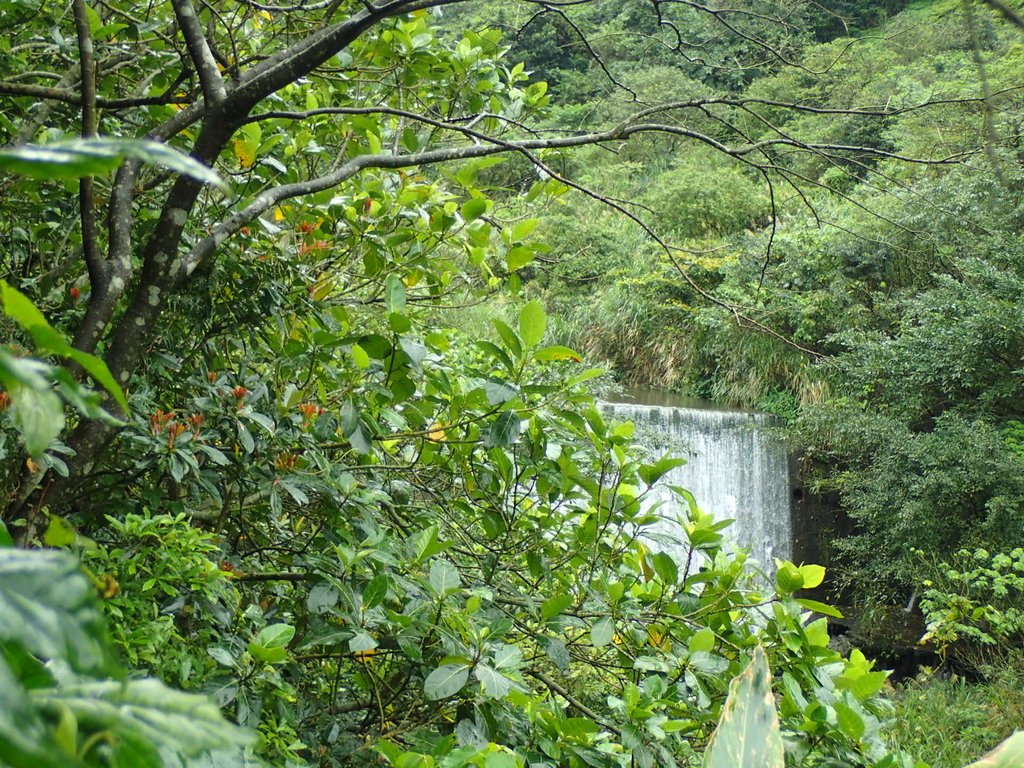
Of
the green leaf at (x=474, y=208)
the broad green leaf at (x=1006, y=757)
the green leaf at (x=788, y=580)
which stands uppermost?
the green leaf at (x=474, y=208)

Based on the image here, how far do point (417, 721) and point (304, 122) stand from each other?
162 cm

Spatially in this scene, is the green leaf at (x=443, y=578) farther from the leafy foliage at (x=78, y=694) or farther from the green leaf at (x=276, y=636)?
the leafy foliage at (x=78, y=694)

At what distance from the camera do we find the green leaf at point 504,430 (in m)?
1.57

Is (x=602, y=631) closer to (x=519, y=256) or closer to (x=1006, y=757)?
(x=519, y=256)

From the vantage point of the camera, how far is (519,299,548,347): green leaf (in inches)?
58.4

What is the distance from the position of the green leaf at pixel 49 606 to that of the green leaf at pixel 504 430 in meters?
1.32

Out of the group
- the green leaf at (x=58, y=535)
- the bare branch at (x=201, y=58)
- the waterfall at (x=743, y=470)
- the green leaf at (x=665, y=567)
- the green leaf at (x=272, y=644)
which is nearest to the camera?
the green leaf at (x=58, y=535)

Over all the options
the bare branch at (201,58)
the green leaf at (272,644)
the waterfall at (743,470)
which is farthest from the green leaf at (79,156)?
the waterfall at (743,470)

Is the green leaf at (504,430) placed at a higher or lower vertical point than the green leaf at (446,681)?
higher

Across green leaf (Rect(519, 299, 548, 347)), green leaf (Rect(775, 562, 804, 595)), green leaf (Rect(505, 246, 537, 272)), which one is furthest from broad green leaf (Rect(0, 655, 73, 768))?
green leaf (Rect(505, 246, 537, 272))

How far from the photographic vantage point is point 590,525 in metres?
1.84

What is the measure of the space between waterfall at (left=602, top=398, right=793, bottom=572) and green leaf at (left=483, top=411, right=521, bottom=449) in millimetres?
8857

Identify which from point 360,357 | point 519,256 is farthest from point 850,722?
point 519,256

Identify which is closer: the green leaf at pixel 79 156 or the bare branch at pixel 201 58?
the green leaf at pixel 79 156
